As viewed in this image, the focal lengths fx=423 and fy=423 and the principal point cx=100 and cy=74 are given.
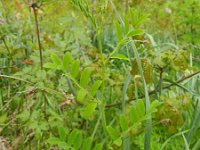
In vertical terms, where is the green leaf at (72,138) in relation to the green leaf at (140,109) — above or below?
below

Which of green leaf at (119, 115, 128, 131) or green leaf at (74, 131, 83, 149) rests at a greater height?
green leaf at (119, 115, 128, 131)

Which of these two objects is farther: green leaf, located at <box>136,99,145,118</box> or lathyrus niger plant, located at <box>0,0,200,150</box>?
lathyrus niger plant, located at <box>0,0,200,150</box>

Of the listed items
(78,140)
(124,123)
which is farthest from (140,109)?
(78,140)

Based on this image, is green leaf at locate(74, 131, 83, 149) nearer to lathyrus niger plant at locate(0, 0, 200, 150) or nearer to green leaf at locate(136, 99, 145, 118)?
lathyrus niger plant at locate(0, 0, 200, 150)

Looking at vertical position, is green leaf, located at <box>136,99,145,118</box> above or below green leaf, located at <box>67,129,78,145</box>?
above

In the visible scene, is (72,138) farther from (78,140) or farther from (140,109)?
(140,109)

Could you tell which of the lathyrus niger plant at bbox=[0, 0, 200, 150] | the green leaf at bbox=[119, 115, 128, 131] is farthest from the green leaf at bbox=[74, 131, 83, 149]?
the green leaf at bbox=[119, 115, 128, 131]

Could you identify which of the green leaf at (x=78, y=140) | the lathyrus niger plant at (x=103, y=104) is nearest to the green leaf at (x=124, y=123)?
the lathyrus niger plant at (x=103, y=104)

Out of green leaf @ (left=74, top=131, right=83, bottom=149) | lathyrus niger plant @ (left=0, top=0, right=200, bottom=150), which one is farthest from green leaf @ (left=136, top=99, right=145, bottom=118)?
green leaf @ (left=74, top=131, right=83, bottom=149)

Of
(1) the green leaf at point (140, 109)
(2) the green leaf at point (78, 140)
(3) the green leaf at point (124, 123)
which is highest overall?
(1) the green leaf at point (140, 109)

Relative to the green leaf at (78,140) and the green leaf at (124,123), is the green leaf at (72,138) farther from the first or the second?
the green leaf at (124,123)

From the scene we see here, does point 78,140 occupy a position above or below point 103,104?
below

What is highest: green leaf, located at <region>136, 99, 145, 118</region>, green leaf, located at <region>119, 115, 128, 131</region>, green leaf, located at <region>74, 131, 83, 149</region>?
green leaf, located at <region>136, 99, 145, 118</region>

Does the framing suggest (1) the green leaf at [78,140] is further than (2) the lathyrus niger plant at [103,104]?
No
